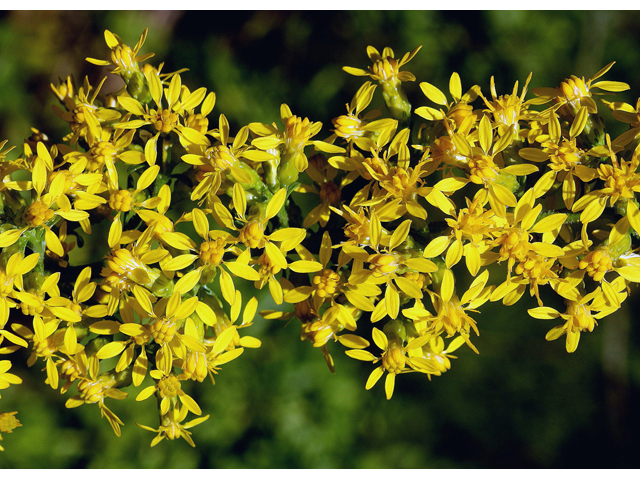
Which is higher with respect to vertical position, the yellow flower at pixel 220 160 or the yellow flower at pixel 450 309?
the yellow flower at pixel 220 160

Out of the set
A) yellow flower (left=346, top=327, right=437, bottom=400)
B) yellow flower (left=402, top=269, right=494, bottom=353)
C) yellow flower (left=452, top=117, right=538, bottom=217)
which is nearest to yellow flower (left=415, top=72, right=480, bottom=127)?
yellow flower (left=452, top=117, right=538, bottom=217)

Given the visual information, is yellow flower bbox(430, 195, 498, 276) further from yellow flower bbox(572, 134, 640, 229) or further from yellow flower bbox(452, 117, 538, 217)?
yellow flower bbox(572, 134, 640, 229)

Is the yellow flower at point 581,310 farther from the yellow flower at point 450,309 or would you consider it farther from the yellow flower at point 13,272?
the yellow flower at point 13,272

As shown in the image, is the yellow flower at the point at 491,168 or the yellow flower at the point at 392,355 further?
the yellow flower at the point at 392,355

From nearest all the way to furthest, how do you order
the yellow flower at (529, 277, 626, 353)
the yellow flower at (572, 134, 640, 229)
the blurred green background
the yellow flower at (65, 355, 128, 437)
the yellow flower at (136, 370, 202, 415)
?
the yellow flower at (572, 134, 640, 229), the yellow flower at (529, 277, 626, 353), the yellow flower at (136, 370, 202, 415), the yellow flower at (65, 355, 128, 437), the blurred green background

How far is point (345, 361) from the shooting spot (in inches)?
148

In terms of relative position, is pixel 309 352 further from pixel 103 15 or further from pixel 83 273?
pixel 103 15

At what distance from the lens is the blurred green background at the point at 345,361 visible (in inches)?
143

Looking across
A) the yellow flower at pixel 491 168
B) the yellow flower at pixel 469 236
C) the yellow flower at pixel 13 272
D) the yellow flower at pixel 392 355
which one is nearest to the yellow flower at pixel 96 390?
the yellow flower at pixel 13 272

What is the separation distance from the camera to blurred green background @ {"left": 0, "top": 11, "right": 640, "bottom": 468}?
364 cm

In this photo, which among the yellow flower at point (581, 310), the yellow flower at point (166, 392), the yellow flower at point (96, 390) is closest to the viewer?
the yellow flower at point (581, 310)

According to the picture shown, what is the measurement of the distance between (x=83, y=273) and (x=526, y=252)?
135cm

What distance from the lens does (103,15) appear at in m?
4.28

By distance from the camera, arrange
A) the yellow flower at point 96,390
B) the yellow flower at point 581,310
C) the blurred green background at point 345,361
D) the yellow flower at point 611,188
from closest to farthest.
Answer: the yellow flower at point 611,188 < the yellow flower at point 581,310 < the yellow flower at point 96,390 < the blurred green background at point 345,361
